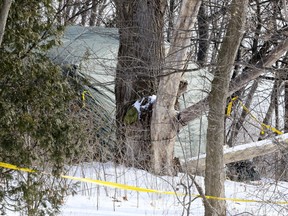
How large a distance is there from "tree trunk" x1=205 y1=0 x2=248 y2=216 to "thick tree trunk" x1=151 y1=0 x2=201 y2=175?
123cm

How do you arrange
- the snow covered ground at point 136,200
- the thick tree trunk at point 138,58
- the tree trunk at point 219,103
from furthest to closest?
A: the thick tree trunk at point 138,58 < the snow covered ground at point 136,200 < the tree trunk at point 219,103

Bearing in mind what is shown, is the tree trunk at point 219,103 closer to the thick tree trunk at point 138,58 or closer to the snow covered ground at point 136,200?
the snow covered ground at point 136,200

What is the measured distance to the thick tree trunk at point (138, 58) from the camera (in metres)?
9.13

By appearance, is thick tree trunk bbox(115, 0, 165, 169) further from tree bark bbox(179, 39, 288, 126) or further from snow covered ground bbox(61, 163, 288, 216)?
tree bark bbox(179, 39, 288, 126)

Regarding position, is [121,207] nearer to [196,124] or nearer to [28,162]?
[28,162]

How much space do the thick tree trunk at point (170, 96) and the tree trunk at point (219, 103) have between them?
1235mm

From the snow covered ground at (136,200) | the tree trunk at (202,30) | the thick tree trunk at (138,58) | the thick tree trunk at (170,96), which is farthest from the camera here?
the thick tree trunk at (138,58)

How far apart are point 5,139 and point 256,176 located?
765cm

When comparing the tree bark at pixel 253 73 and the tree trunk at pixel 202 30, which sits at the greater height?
the tree trunk at pixel 202 30

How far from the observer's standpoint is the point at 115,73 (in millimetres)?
9180

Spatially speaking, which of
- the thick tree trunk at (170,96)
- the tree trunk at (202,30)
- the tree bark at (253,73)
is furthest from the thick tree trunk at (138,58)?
the tree bark at (253,73)

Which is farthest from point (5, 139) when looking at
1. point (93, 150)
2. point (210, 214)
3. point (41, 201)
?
point (93, 150)

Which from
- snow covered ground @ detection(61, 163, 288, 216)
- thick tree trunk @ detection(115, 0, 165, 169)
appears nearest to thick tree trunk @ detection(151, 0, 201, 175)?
thick tree trunk @ detection(115, 0, 165, 169)

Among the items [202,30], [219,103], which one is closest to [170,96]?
[202,30]
